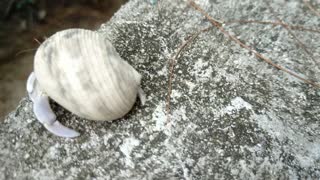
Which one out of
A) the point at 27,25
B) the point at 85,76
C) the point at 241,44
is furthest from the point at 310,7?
the point at 27,25

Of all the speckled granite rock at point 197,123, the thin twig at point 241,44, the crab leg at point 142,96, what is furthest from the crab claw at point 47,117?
the thin twig at point 241,44

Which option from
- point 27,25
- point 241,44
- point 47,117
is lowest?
point 27,25

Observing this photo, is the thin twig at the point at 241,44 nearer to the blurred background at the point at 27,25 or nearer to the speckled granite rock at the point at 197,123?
the speckled granite rock at the point at 197,123

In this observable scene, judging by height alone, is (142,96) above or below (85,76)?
below

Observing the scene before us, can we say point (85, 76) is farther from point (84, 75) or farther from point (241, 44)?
point (241, 44)

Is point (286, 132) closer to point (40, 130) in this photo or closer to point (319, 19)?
point (319, 19)

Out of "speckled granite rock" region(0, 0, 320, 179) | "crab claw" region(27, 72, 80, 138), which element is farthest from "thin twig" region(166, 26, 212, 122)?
"crab claw" region(27, 72, 80, 138)
